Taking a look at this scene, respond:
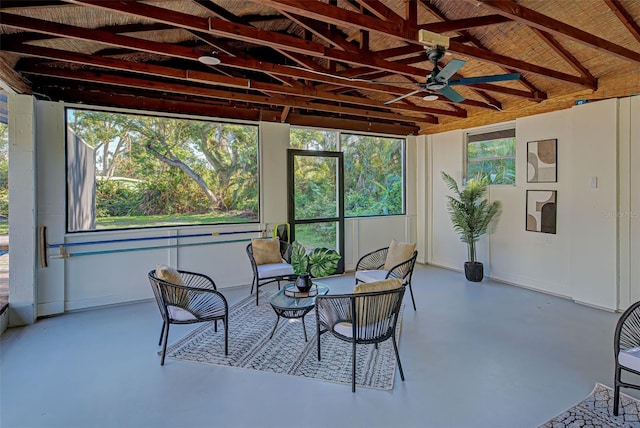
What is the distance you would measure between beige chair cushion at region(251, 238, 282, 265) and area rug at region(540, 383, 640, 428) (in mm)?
3625

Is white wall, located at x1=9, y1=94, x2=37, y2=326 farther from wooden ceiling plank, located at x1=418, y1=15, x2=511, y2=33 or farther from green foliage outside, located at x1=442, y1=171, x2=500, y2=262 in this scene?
green foliage outside, located at x1=442, y1=171, x2=500, y2=262

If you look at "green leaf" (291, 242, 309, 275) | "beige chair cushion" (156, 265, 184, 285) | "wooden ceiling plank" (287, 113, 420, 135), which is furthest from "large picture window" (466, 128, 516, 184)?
"beige chair cushion" (156, 265, 184, 285)

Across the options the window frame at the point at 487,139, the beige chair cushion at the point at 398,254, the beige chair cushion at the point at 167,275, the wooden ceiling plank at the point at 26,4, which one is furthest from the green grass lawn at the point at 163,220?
the window frame at the point at 487,139

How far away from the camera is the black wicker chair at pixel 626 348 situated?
229 cm

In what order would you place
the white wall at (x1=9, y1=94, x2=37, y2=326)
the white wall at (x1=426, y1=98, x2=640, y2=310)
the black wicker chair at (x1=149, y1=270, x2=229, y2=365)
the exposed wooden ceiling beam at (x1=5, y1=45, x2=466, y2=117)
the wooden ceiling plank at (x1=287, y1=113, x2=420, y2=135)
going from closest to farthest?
the black wicker chair at (x1=149, y1=270, x2=229, y2=365) → the exposed wooden ceiling beam at (x1=5, y1=45, x2=466, y2=117) → the white wall at (x1=9, y1=94, x2=37, y2=326) → the white wall at (x1=426, y1=98, x2=640, y2=310) → the wooden ceiling plank at (x1=287, y1=113, x2=420, y2=135)

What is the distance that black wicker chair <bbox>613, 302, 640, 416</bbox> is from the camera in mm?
2285

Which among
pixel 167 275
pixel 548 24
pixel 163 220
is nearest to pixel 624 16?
pixel 548 24

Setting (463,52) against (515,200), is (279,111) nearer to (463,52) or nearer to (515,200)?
(463,52)

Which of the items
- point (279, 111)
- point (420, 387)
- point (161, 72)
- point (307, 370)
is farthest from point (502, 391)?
point (279, 111)

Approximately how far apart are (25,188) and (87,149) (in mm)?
897

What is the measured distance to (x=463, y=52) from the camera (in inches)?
132

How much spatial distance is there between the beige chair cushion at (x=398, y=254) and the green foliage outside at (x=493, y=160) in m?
2.43

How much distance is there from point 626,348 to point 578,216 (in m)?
2.78

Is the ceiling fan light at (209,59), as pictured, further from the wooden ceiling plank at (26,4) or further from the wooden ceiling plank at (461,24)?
the wooden ceiling plank at (461,24)
